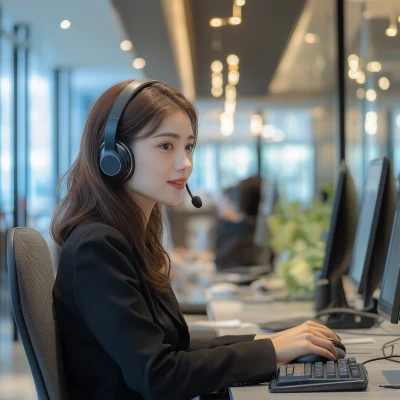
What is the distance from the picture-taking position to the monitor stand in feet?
7.38

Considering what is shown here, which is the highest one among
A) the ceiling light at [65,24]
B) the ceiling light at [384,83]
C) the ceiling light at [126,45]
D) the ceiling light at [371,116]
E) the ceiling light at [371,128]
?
the ceiling light at [65,24]

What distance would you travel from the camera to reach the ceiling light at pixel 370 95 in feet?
12.9

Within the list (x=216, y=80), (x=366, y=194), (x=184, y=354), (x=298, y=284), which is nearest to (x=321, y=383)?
(x=184, y=354)

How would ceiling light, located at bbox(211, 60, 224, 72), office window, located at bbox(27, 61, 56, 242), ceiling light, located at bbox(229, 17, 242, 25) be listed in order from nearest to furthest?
ceiling light, located at bbox(229, 17, 242, 25) < ceiling light, located at bbox(211, 60, 224, 72) < office window, located at bbox(27, 61, 56, 242)

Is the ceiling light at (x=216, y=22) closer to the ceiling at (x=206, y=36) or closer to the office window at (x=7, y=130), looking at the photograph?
the ceiling at (x=206, y=36)

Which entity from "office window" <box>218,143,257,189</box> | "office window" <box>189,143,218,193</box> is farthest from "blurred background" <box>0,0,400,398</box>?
"office window" <box>189,143,218,193</box>

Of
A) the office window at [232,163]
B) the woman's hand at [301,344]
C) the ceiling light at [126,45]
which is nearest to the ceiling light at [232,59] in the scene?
the ceiling light at [126,45]

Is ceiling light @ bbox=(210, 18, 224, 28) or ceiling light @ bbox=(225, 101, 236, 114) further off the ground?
ceiling light @ bbox=(210, 18, 224, 28)

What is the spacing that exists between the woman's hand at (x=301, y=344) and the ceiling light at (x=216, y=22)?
8.52ft

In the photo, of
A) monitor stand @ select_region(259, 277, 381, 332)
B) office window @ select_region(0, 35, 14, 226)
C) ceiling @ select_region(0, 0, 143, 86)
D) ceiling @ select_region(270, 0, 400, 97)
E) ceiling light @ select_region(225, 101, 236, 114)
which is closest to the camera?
monitor stand @ select_region(259, 277, 381, 332)

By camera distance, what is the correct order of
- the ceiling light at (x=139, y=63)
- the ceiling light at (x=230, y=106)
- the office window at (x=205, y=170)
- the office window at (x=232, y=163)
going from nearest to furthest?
the ceiling light at (x=139, y=63)
the ceiling light at (x=230, y=106)
the office window at (x=232, y=163)
the office window at (x=205, y=170)

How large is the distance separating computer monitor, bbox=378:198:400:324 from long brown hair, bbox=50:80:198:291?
490 mm

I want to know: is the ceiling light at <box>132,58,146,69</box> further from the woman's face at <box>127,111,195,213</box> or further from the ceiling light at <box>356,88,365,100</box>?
the woman's face at <box>127,111,195,213</box>

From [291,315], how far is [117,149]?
1443 mm
